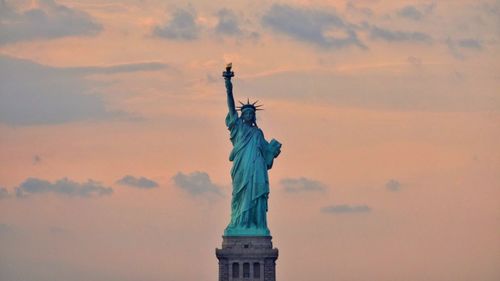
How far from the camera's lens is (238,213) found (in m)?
197

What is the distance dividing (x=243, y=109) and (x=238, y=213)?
559 centimetres

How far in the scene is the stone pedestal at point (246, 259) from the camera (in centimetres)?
19562

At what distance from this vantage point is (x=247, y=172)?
19688cm

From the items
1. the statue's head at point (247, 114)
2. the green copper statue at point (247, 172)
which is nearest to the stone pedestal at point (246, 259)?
the green copper statue at point (247, 172)

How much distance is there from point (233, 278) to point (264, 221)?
3588 mm

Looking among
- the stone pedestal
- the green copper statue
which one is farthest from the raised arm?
the stone pedestal

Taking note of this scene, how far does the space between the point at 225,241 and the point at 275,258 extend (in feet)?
9.28

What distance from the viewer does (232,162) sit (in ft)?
650

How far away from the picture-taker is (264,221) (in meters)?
197

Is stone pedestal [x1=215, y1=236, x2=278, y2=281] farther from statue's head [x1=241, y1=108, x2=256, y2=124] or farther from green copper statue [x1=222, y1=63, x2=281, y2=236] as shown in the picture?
statue's head [x1=241, y1=108, x2=256, y2=124]

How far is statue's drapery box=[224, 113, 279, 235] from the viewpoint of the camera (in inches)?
7731

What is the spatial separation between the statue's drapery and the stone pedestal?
494 mm

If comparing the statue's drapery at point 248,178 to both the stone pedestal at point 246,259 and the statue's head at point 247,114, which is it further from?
the stone pedestal at point 246,259

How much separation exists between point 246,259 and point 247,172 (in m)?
4.77
